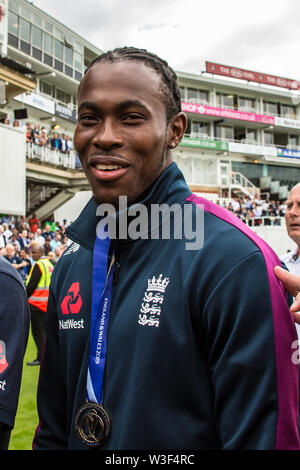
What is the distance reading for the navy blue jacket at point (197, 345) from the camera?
109 cm

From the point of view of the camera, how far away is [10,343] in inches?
62.4

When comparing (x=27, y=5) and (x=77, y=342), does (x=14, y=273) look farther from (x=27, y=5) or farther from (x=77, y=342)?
(x=27, y=5)

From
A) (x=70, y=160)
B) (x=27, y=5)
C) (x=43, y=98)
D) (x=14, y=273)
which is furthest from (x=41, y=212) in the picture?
(x=14, y=273)

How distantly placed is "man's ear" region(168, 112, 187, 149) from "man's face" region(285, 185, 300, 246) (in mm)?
1917

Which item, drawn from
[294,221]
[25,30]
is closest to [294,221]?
[294,221]

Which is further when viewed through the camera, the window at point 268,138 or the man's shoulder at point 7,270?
the window at point 268,138

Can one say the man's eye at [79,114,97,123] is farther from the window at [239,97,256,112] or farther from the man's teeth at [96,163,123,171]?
the window at [239,97,256,112]

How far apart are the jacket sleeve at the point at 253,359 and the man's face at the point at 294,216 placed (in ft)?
6.92

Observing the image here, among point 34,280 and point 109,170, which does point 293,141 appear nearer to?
point 34,280

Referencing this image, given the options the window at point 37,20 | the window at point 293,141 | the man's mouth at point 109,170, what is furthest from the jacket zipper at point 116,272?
the window at point 293,141

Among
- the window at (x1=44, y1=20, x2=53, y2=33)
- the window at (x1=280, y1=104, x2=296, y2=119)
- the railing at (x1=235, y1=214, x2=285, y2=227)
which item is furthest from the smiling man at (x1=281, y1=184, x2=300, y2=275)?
the window at (x1=280, y1=104, x2=296, y2=119)

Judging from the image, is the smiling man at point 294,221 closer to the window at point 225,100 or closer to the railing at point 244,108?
the railing at point 244,108

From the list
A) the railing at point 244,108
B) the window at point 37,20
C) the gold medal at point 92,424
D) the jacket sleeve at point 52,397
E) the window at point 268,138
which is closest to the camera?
the gold medal at point 92,424
